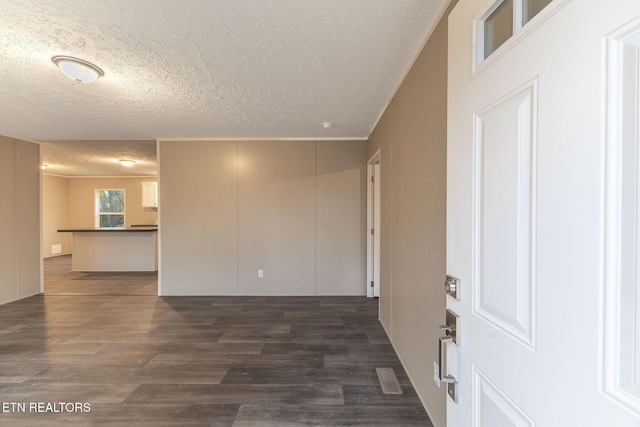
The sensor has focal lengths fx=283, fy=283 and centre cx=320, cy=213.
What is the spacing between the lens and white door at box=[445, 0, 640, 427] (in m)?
0.48

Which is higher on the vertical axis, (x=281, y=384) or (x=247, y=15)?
(x=247, y=15)

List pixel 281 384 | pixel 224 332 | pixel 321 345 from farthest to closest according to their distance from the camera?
pixel 224 332, pixel 321 345, pixel 281 384

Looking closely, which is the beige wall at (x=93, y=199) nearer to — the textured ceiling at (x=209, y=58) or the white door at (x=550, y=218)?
the textured ceiling at (x=209, y=58)

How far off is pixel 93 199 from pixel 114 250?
12.8 feet

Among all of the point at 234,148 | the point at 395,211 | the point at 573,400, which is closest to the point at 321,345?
the point at 395,211

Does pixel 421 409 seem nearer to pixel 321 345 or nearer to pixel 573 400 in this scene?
pixel 321 345

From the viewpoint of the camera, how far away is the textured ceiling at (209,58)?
5.36 feet

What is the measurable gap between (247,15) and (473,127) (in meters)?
1.50

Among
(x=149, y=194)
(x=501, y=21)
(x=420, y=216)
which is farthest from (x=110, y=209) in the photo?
(x=501, y=21)

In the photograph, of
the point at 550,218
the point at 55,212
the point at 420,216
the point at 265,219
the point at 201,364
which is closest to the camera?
the point at 550,218

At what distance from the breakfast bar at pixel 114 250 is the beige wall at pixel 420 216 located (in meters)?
5.82

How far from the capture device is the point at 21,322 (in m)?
3.42

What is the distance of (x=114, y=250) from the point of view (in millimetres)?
6371

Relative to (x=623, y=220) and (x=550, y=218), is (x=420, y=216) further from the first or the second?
(x=623, y=220)
